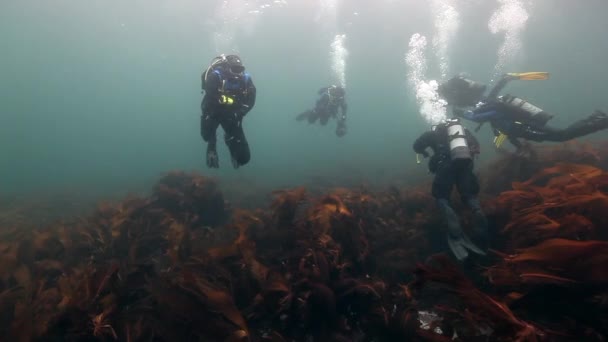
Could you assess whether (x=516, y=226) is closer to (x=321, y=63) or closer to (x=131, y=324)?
(x=131, y=324)

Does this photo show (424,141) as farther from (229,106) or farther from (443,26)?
(443,26)

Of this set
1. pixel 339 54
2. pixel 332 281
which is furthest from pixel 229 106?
pixel 339 54

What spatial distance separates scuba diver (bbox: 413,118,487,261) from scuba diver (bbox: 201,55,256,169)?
3752mm

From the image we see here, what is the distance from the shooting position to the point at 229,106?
19.2 feet

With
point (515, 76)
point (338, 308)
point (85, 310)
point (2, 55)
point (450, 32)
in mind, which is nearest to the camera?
point (85, 310)

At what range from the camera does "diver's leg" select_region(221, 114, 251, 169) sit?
623 cm

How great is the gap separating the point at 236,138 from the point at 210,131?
0.54m

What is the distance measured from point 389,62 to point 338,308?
90184mm

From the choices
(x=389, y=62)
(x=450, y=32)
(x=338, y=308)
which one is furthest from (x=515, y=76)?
(x=389, y=62)

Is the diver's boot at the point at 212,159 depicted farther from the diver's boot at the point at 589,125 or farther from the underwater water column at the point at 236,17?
the underwater water column at the point at 236,17

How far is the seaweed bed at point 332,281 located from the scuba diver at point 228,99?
5.63 feet

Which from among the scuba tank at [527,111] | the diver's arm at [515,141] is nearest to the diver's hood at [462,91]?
the scuba tank at [527,111]

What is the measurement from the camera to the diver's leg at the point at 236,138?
6.23m

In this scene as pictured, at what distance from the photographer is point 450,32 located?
212 ft
